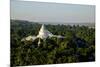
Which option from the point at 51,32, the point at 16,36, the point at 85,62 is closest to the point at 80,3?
the point at 51,32

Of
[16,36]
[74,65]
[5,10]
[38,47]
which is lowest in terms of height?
[74,65]

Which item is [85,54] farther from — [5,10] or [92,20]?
[5,10]

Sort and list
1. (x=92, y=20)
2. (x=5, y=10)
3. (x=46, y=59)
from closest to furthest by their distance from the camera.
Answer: (x=5, y=10), (x=46, y=59), (x=92, y=20)

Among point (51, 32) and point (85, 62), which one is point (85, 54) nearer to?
point (85, 62)

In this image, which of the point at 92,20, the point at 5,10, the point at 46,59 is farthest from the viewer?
the point at 92,20

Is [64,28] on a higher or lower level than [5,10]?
lower

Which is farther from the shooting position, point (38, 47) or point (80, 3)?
point (80, 3)
